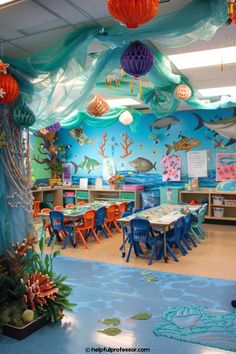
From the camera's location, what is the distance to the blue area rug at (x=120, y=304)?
10.2 feet

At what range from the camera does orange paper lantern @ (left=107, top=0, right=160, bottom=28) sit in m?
2.18

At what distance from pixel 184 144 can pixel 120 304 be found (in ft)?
21.2

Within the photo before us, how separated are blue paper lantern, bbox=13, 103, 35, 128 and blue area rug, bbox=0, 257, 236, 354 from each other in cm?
217

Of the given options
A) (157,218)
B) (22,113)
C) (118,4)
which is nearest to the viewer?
(118,4)

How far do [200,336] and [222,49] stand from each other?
139 inches

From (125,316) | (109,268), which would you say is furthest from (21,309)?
(109,268)

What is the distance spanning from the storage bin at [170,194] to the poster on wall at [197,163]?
592 millimetres

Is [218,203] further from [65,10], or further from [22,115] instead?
[65,10]

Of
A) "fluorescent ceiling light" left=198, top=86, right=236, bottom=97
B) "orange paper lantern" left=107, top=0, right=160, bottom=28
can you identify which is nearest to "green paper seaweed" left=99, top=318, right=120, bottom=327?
"orange paper lantern" left=107, top=0, right=160, bottom=28

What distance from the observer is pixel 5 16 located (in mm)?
3113

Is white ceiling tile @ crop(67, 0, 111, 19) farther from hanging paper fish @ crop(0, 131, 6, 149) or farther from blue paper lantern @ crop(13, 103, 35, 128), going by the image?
hanging paper fish @ crop(0, 131, 6, 149)

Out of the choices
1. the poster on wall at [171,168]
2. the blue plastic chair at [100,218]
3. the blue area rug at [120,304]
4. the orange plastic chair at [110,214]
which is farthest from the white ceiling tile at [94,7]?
the poster on wall at [171,168]

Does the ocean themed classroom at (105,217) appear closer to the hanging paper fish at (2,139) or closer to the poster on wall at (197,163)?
the hanging paper fish at (2,139)

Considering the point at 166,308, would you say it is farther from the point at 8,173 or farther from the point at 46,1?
the point at 46,1
